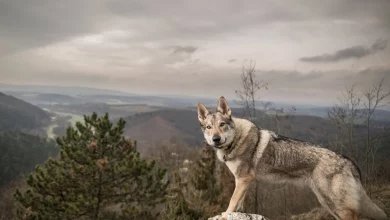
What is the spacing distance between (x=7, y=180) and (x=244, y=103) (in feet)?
250

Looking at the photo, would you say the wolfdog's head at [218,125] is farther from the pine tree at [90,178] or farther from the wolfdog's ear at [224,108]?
the pine tree at [90,178]

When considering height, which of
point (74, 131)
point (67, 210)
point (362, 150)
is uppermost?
point (74, 131)

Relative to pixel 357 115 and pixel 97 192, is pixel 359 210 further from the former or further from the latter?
pixel 97 192

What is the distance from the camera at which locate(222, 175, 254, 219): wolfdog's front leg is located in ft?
18.3

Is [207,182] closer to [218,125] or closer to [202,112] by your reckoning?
[202,112]

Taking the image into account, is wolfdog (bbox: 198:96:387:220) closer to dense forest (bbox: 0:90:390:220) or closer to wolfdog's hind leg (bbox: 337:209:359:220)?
wolfdog's hind leg (bbox: 337:209:359:220)

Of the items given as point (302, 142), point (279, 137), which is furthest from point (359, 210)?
point (279, 137)

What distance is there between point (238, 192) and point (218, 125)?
55.5 inches

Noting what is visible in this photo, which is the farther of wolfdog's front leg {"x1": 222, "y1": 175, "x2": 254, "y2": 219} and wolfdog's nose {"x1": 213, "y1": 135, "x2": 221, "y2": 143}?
wolfdog's nose {"x1": 213, "y1": 135, "x2": 221, "y2": 143}

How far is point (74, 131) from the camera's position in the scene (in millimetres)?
17766

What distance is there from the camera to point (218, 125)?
5910 millimetres

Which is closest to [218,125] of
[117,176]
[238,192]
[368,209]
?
[238,192]

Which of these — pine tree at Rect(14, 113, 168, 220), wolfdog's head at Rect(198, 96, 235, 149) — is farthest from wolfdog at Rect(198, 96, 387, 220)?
pine tree at Rect(14, 113, 168, 220)

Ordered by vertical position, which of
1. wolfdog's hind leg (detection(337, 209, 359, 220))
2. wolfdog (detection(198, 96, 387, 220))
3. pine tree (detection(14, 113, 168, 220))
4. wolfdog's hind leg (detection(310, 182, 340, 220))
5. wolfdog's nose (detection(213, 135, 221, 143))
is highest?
wolfdog's nose (detection(213, 135, 221, 143))
